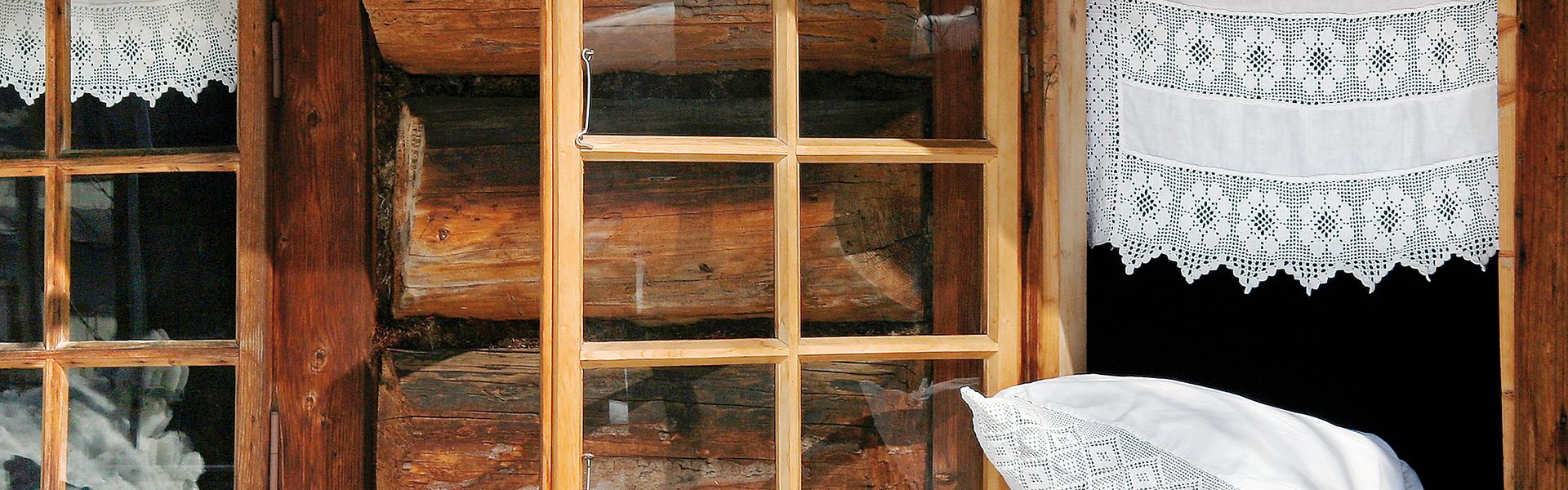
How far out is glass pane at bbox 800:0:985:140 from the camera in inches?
58.7

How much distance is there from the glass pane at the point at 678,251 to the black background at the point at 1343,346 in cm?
77

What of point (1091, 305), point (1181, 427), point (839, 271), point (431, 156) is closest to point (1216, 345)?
point (1091, 305)

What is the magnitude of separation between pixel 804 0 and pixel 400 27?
92 cm

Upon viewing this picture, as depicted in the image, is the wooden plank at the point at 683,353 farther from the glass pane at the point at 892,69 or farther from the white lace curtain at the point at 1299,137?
the white lace curtain at the point at 1299,137

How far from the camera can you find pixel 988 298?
5.05ft

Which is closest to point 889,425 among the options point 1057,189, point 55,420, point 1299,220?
point 1057,189

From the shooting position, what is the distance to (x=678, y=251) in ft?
4.76

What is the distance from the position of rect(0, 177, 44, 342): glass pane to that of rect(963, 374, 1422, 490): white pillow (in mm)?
1860

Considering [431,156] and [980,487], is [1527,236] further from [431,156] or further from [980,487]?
[431,156]

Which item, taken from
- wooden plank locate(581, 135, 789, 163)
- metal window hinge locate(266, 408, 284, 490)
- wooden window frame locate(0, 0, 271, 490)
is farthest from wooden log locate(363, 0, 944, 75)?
metal window hinge locate(266, 408, 284, 490)

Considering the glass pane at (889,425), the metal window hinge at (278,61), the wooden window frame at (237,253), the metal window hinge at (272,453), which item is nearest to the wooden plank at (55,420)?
the wooden window frame at (237,253)

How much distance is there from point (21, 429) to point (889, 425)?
177cm

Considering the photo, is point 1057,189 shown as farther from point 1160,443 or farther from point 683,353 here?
point 683,353

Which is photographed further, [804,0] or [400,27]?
[400,27]
